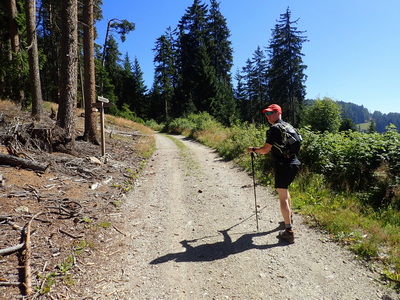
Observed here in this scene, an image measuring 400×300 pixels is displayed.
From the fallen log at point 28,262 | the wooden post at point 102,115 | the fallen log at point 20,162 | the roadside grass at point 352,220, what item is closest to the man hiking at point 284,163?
the roadside grass at point 352,220

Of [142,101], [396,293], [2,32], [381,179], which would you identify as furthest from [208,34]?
[396,293]

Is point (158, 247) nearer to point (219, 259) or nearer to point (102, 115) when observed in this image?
point (219, 259)

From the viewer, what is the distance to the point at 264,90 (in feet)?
148

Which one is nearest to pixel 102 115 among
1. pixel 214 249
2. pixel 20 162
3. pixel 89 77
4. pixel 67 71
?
pixel 67 71

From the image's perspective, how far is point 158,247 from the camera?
13.3 feet

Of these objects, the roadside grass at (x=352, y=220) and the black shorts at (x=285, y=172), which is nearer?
the roadside grass at (x=352, y=220)

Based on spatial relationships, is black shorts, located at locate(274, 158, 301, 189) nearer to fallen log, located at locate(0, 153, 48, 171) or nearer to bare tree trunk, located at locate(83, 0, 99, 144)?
fallen log, located at locate(0, 153, 48, 171)

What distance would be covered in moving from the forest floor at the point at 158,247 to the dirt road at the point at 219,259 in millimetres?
14

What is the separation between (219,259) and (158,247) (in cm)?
107

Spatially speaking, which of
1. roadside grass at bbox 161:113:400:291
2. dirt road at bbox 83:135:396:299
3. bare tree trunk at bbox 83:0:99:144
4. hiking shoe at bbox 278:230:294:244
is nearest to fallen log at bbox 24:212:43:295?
dirt road at bbox 83:135:396:299

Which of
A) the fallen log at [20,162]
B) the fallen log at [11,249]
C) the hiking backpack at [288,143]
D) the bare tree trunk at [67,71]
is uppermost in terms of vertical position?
the bare tree trunk at [67,71]

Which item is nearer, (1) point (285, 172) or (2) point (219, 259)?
(2) point (219, 259)

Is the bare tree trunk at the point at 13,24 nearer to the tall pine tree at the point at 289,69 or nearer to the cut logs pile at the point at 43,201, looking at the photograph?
the cut logs pile at the point at 43,201

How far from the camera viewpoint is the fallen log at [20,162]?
577 cm
